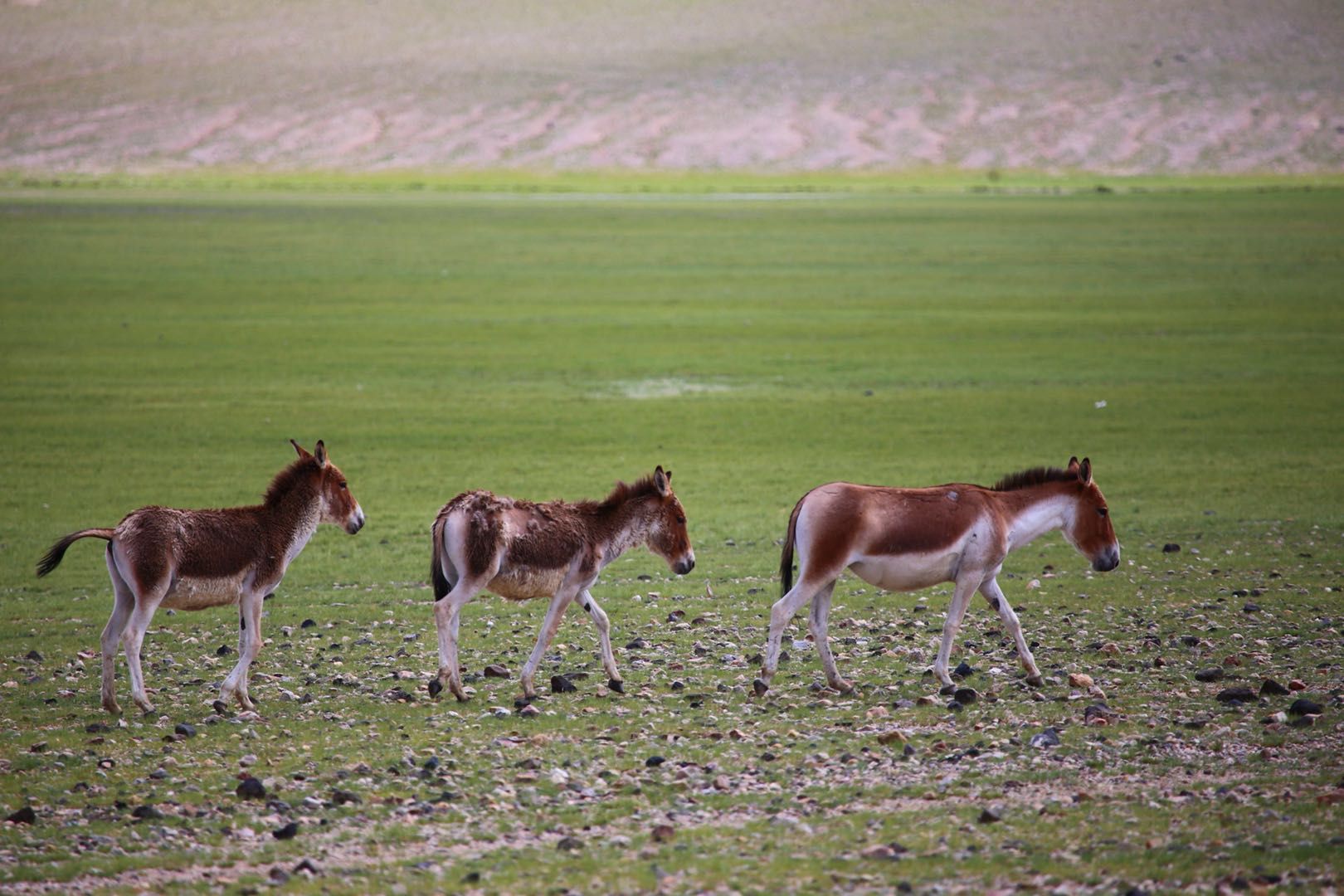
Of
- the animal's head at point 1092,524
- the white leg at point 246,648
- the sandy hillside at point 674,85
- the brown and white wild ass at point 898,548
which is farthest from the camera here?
the sandy hillside at point 674,85

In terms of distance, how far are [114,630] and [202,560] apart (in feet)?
2.78

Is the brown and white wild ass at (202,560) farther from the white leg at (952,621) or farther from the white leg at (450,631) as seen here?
the white leg at (952,621)

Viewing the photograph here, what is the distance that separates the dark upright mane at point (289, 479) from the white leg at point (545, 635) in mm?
2460

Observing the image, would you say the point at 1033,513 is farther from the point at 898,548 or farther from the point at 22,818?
the point at 22,818

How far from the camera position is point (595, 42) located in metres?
145

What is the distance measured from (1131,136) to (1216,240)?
197 feet

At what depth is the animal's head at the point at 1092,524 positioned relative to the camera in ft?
40.5

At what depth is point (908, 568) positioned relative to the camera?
11.5 meters

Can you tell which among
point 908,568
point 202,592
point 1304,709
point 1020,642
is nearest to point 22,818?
point 202,592

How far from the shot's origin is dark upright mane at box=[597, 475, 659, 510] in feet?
39.7

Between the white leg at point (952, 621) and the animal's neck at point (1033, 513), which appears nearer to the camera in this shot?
the white leg at point (952, 621)

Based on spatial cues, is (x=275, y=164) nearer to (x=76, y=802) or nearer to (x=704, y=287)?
(x=704, y=287)

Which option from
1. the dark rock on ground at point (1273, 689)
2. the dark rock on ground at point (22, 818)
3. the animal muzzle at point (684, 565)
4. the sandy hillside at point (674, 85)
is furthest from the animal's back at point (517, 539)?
the sandy hillside at point (674, 85)

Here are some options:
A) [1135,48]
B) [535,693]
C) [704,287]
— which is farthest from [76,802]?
[1135,48]
